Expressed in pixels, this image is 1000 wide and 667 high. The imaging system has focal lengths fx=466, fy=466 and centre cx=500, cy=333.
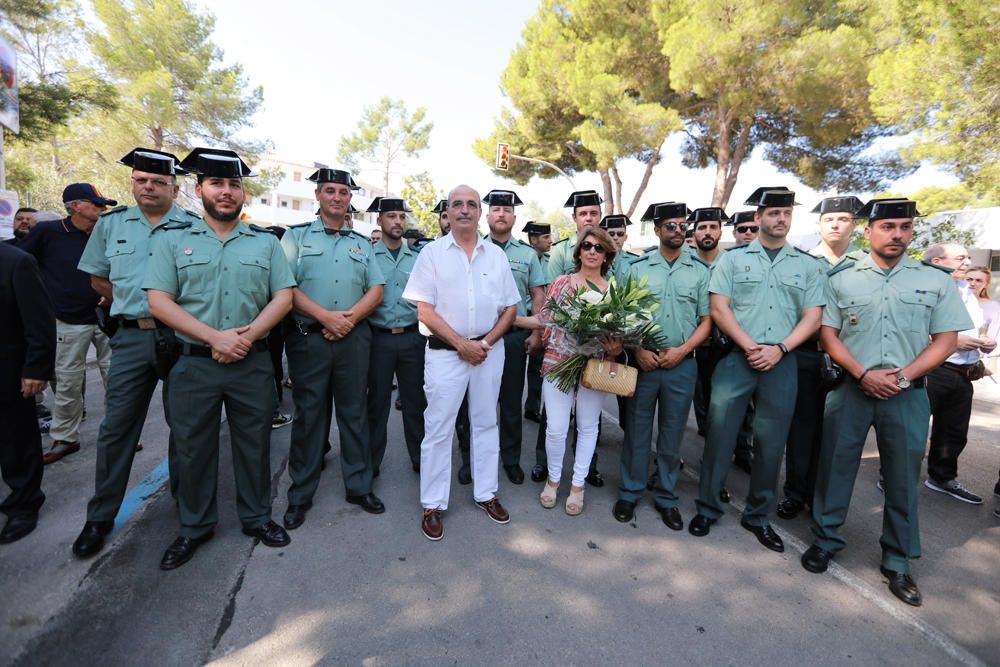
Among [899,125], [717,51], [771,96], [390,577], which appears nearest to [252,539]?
[390,577]

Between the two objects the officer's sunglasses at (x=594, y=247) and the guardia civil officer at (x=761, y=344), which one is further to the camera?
the officer's sunglasses at (x=594, y=247)

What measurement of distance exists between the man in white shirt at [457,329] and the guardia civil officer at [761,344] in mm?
1537

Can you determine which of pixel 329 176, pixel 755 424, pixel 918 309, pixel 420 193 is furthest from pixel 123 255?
pixel 420 193

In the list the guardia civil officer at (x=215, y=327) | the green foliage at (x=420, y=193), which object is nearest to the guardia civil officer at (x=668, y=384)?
the guardia civil officer at (x=215, y=327)

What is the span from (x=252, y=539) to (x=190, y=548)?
13.4 inches

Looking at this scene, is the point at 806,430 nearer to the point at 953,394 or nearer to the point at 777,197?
the point at 953,394

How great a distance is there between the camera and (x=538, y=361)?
18.4ft

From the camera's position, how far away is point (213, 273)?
2697 mm

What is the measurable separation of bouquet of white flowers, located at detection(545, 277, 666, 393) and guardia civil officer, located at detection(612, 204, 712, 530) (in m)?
0.22

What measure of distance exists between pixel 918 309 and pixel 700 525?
6.37 ft

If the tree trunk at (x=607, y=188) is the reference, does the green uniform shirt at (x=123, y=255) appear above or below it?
below

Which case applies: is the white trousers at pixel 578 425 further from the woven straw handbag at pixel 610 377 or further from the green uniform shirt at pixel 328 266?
the green uniform shirt at pixel 328 266

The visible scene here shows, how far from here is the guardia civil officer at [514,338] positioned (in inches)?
164

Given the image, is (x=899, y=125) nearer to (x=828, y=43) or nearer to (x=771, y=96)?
(x=828, y=43)
